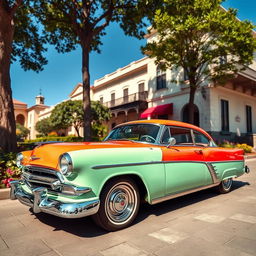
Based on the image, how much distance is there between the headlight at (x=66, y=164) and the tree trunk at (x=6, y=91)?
5026 mm

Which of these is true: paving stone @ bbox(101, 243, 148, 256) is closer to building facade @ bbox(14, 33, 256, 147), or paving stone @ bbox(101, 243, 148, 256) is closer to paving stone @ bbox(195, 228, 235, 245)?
paving stone @ bbox(195, 228, 235, 245)

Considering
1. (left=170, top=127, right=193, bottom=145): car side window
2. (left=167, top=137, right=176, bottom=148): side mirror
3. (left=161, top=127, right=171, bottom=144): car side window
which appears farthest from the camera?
(left=170, top=127, right=193, bottom=145): car side window

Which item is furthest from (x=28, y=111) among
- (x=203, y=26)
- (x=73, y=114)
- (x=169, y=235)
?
(x=169, y=235)

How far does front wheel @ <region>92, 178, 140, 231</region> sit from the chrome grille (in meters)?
0.62

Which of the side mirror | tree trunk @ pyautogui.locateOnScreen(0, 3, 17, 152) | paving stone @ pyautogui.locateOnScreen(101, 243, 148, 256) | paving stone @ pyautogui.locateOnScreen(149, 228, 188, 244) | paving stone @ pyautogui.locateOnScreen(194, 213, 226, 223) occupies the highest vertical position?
tree trunk @ pyautogui.locateOnScreen(0, 3, 17, 152)

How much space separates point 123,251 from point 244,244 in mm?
1490

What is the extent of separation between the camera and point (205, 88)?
1722 cm

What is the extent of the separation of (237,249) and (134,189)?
146 cm

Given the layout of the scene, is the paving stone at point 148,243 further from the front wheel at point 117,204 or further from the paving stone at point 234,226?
the paving stone at point 234,226

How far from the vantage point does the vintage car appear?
2582mm

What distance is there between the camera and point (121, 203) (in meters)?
3.03

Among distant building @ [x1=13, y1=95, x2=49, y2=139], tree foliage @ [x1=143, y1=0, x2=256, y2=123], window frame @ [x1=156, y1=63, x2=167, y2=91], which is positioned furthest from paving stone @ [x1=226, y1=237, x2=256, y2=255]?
distant building @ [x1=13, y1=95, x2=49, y2=139]

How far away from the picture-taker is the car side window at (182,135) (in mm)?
4094

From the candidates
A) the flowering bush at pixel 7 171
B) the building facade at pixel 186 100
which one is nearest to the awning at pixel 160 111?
the building facade at pixel 186 100
